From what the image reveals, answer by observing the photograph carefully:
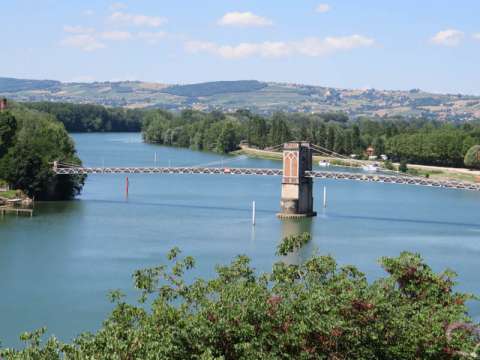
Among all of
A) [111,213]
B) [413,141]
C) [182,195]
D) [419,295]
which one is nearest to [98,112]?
[413,141]

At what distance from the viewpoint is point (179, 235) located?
2916 cm

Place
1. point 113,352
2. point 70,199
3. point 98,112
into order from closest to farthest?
point 113,352 → point 70,199 → point 98,112

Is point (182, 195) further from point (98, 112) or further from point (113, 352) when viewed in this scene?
point (98, 112)

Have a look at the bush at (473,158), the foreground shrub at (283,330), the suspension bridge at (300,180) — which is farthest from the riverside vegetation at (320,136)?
the foreground shrub at (283,330)

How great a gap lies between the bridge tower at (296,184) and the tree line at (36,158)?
876cm

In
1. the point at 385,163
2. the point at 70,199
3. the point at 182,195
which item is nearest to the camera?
A: the point at 70,199

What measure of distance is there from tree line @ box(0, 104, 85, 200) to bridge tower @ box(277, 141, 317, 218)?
8.76 metres

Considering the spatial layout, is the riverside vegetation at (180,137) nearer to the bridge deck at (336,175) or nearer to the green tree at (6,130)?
the green tree at (6,130)

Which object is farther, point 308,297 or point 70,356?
point 308,297

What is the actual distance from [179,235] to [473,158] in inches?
1252

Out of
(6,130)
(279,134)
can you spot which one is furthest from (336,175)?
(279,134)

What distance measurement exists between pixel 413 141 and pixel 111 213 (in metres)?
32.7

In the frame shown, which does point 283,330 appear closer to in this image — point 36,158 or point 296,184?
point 296,184

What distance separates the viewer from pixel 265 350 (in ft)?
33.0
